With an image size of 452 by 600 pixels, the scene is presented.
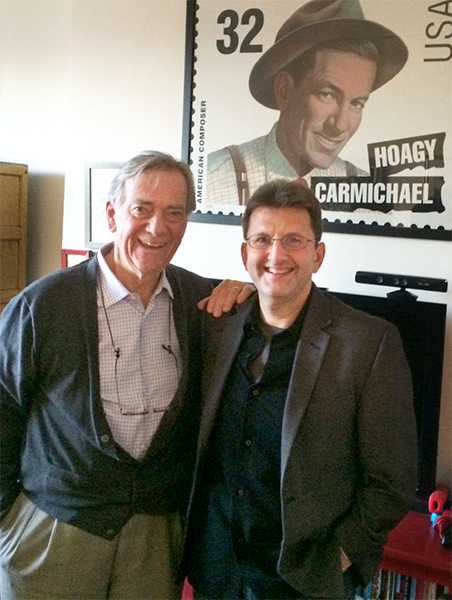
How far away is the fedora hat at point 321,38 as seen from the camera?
211 centimetres

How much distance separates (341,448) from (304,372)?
0.18 meters

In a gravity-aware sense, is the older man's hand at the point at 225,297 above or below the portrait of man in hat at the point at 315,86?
below

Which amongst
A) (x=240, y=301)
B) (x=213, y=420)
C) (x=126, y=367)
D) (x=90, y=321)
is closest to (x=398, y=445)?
(x=213, y=420)

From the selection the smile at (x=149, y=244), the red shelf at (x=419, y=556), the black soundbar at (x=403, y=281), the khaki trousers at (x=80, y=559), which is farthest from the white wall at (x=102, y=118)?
the khaki trousers at (x=80, y=559)

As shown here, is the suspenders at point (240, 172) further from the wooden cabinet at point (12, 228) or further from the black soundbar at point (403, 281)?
the wooden cabinet at point (12, 228)

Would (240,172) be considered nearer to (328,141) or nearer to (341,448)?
(328,141)

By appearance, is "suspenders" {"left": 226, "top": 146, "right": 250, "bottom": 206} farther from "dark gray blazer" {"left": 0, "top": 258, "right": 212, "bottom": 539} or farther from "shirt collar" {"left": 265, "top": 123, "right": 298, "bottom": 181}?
"dark gray blazer" {"left": 0, "top": 258, "right": 212, "bottom": 539}

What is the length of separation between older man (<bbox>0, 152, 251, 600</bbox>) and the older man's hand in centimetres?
2

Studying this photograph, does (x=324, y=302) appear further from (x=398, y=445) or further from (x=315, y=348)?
(x=398, y=445)

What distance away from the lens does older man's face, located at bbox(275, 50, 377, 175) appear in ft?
7.13

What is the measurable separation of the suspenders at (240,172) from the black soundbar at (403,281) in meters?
0.62

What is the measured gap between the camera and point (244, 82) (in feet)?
7.88

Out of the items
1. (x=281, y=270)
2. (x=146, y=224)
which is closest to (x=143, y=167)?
(x=146, y=224)

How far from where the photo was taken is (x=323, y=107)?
2240mm
